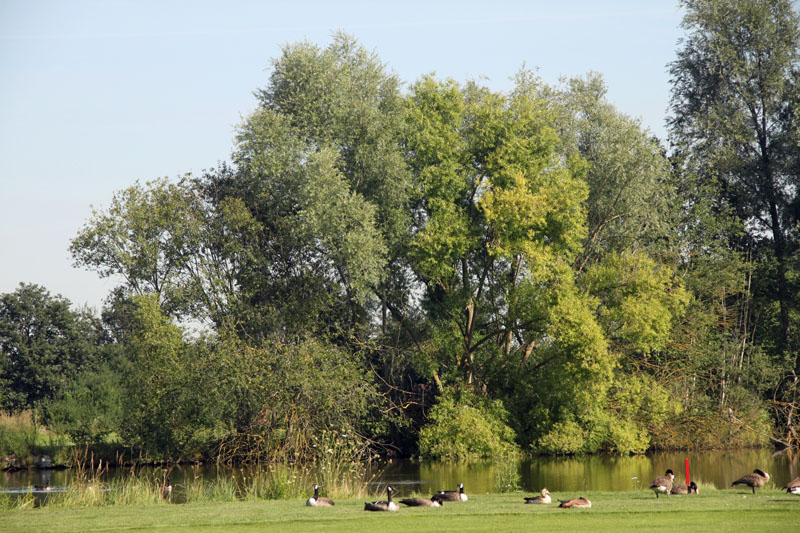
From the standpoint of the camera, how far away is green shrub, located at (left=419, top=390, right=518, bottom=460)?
137 ft

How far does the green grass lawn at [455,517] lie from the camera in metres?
17.8

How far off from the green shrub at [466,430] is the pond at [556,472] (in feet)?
3.69

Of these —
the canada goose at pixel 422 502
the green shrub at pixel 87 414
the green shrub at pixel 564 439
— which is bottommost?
the canada goose at pixel 422 502

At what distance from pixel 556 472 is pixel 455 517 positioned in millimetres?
16380

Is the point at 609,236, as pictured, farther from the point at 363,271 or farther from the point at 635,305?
the point at 363,271

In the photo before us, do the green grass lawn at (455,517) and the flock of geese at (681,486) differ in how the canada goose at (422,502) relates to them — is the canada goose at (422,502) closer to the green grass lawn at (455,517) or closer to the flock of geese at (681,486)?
the green grass lawn at (455,517)

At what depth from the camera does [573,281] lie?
43.6m

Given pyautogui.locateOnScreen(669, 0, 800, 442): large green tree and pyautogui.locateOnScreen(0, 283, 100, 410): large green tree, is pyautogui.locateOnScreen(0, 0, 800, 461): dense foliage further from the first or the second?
pyautogui.locateOnScreen(0, 283, 100, 410): large green tree

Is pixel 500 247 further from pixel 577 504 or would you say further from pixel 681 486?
pixel 577 504

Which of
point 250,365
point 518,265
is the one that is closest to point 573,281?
point 518,265

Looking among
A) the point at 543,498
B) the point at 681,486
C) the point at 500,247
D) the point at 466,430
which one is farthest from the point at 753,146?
the point at 543,498

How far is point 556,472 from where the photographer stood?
35.1 metres

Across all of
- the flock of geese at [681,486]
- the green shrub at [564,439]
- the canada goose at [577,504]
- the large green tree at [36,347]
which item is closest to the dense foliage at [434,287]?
the green shrub at [564,439]

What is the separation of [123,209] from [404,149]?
14.7 m
